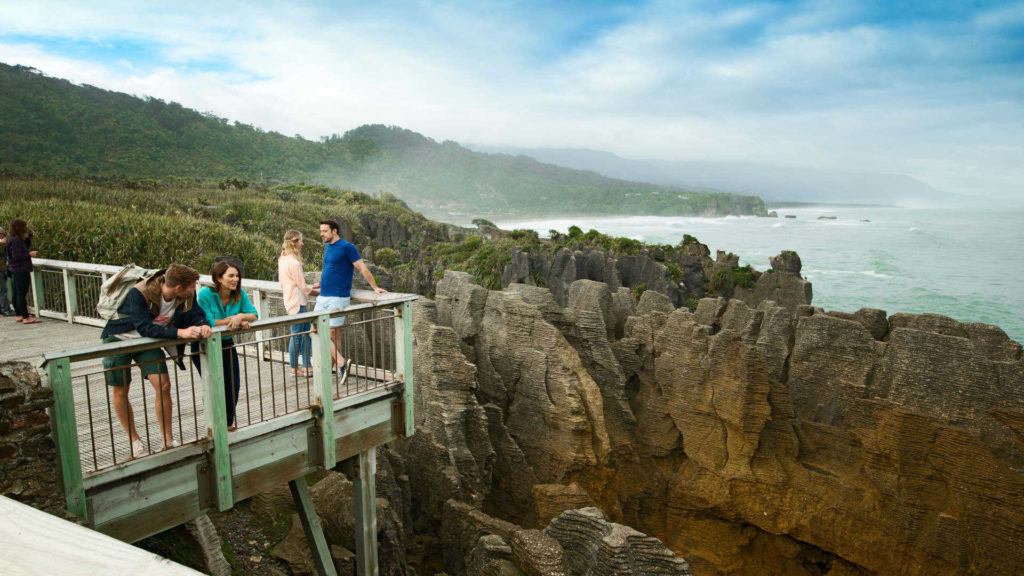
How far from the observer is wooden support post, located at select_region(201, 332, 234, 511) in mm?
4949

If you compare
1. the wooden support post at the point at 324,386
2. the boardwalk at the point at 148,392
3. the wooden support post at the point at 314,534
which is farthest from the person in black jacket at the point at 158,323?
the wooden support post at the point at 314,534

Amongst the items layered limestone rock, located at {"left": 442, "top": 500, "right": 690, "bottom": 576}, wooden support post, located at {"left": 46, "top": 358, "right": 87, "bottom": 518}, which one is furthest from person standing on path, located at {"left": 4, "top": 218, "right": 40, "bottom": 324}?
layered limestone rock, located at {"left": 442, "top": 500, "right": 690, "bottom": 576}

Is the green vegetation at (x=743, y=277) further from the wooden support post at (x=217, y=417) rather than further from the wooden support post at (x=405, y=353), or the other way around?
the wooden support post at (x=217, y=417)

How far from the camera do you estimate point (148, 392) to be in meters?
6.49

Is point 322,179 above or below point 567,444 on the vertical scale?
above

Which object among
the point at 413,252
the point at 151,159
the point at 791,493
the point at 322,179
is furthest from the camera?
the point at 322,179

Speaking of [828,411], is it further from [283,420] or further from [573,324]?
[283,420]

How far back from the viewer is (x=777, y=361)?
1171 centimetres

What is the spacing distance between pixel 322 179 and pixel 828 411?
10608 centimetres

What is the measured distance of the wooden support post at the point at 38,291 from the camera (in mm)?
9953

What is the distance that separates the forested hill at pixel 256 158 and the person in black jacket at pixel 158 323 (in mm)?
49064

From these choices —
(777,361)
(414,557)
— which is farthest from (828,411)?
(414,557)

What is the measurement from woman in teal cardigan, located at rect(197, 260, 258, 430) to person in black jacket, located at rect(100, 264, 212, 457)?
349mm

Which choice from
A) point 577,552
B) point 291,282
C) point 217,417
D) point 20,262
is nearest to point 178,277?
point 217,417
